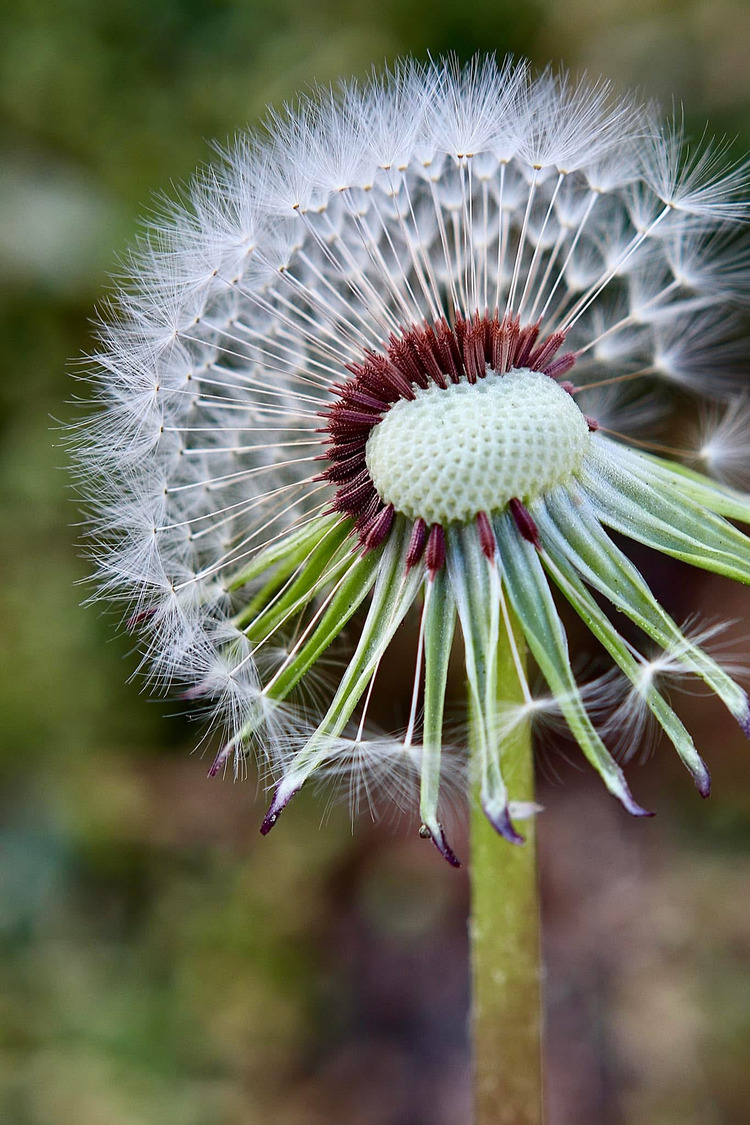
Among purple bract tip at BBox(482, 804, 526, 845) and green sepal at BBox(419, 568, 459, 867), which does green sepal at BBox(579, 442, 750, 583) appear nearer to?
green sepal at BBox(419, 568, 459, 867)

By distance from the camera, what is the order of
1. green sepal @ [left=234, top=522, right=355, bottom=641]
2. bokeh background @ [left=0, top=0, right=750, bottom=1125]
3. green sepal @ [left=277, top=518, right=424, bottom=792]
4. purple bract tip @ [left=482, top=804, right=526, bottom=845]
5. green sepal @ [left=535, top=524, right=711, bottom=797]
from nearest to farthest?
purple bract tip @ [left=482, top=804, right=526, bottom=845] → green sepal @ [left=535, top=524, right=711, bottom=797] → green sepal @ [left=277, top=518, right=424, bottom=792] → green sepal @ [left=234, top=522, right=355, bottom=641] → bokeh background @ [left=0, top=0, right=750, bottom=1125]

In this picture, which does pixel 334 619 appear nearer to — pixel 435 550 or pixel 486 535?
pixel 435 550

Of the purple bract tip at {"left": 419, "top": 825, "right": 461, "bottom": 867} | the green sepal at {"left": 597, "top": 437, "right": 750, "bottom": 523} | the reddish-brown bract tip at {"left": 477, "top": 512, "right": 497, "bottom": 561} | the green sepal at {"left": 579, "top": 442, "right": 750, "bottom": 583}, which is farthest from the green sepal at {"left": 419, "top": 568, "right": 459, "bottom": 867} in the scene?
the green sepal at {"left": 597, "top": 437, "right": 750, "bottom": 523}

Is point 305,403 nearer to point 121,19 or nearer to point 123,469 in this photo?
point 123,469

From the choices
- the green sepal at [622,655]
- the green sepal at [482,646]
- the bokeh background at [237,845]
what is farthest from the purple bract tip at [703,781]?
the bokeh background at [237,845]

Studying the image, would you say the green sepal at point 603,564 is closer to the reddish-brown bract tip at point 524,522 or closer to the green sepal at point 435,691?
the reddish-brown bract tip at point 524,522

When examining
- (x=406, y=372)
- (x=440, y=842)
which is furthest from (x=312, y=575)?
(x=440, y=842)
